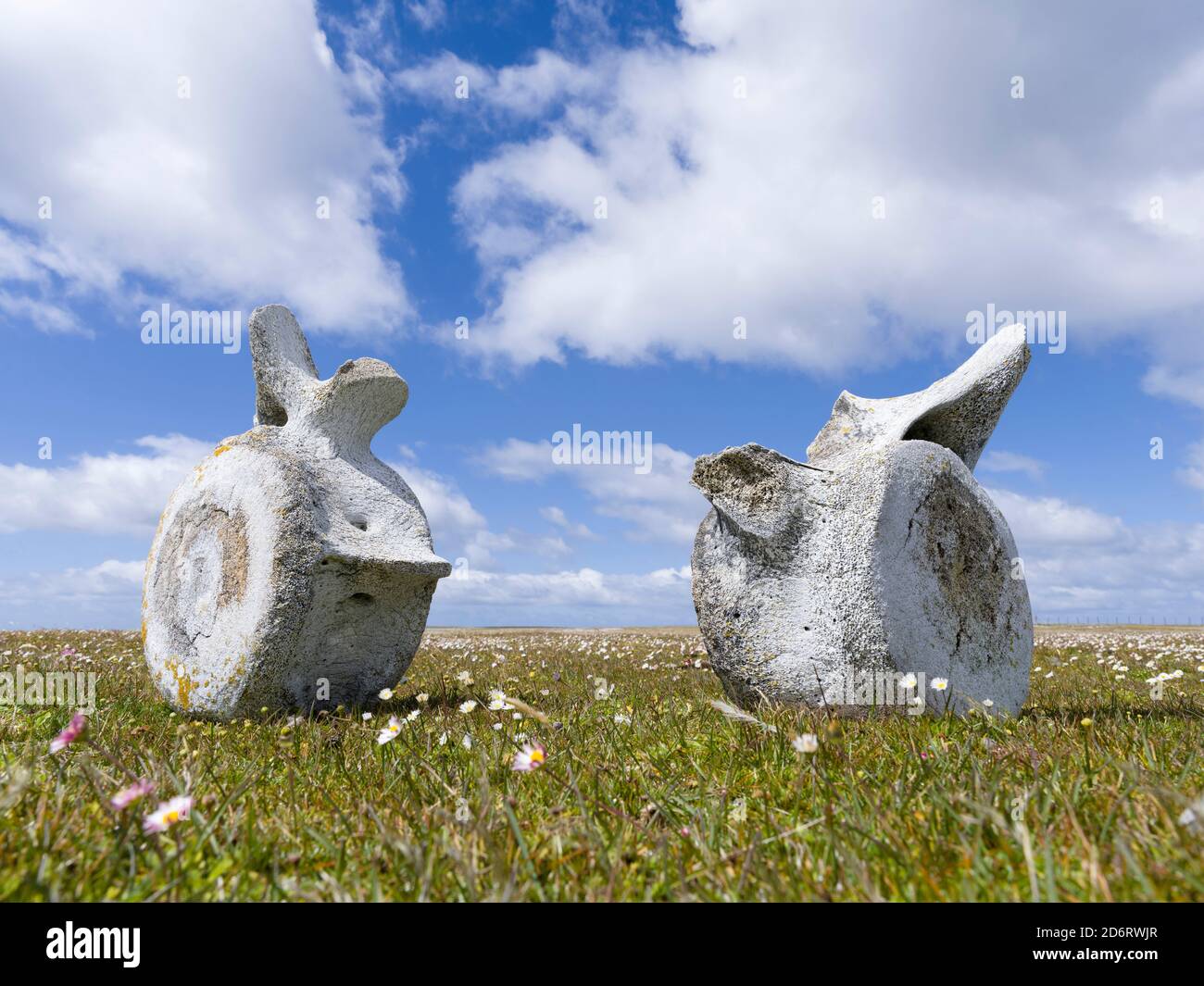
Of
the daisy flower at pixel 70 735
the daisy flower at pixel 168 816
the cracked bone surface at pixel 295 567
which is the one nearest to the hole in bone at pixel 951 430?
the cracked bone surface at pixel 295 567

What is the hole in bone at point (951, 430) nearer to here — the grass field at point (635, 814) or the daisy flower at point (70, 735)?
the grass field at point (635, 814)

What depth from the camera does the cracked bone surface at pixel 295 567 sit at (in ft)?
21.2

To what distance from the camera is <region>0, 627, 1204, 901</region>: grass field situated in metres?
2.27

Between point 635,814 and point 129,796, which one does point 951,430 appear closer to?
point 635,814

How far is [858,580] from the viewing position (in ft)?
18.0

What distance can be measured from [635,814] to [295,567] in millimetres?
4222

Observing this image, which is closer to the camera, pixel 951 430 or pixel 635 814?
pixel 635 814

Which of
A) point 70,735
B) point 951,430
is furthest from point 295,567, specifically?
point 951,430

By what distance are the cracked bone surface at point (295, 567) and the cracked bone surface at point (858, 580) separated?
A: 2.66 metres

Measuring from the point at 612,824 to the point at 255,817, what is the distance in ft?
4.60

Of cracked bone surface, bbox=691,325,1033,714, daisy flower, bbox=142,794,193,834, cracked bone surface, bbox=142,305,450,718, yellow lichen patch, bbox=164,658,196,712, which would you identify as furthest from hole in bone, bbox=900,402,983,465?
yellow lichen patch, bbox=164,658,196,712
